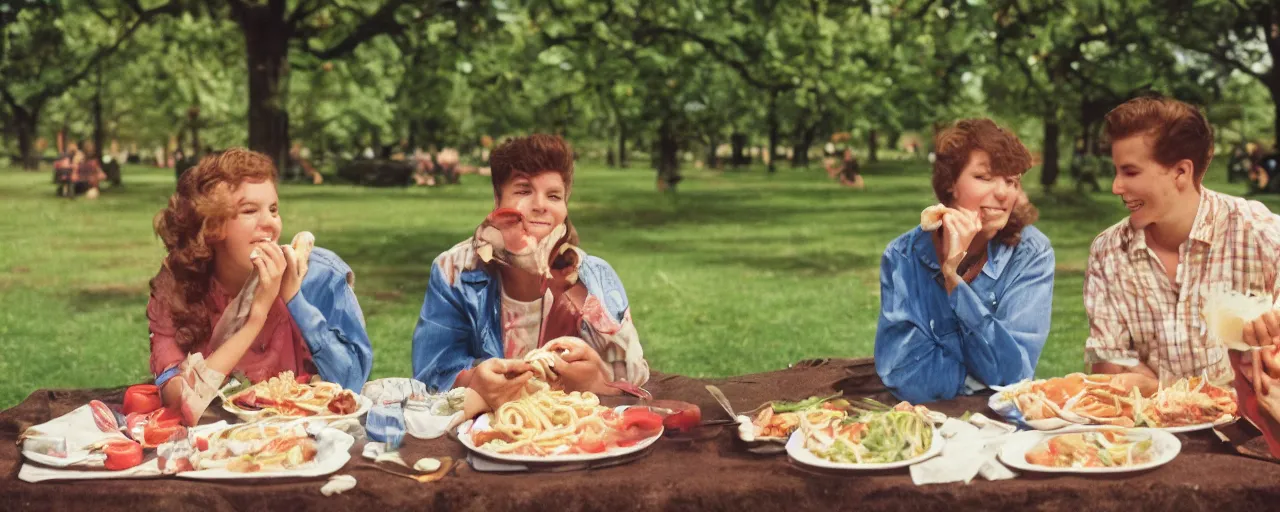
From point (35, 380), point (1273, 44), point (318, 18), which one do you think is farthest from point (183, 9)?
point (1273, 44)

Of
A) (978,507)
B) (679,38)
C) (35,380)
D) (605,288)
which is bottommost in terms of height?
(35,380)

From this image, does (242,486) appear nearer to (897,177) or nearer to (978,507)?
(978,507)

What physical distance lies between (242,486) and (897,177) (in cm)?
4285

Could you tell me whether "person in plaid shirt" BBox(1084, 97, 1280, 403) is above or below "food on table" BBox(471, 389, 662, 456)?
above

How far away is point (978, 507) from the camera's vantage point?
12.4 ft

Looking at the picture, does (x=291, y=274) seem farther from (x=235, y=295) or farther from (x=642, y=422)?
(x=642, y=422)

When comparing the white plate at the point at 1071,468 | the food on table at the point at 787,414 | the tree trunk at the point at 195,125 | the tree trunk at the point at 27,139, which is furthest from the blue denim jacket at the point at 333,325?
the tree trunk at the point at 27,139

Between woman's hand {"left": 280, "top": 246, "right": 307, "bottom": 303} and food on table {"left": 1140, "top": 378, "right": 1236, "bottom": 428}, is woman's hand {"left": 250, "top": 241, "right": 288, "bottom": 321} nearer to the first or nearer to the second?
woman's hand {"left": 280, "top": 246, "right": 307, "bottom": 303}

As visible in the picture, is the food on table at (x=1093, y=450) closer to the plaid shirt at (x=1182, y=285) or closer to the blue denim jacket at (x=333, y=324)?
the plaid shirt at (x=1182, y=285)

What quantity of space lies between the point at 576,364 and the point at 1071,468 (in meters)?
1.69

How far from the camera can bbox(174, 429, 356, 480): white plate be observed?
3832mm

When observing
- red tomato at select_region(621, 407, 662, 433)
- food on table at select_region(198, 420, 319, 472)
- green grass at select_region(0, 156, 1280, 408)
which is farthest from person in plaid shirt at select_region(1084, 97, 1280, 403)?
green grass at select_region(0, 156, 1280, 408)

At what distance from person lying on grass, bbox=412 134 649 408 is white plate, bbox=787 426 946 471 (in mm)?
975

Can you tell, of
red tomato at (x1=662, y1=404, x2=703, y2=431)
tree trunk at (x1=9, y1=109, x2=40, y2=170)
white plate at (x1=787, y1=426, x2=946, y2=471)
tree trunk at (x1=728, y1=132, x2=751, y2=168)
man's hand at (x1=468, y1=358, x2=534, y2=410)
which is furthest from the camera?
tree trunk at (x1=728, y1=132, x2=751, y2=168)
